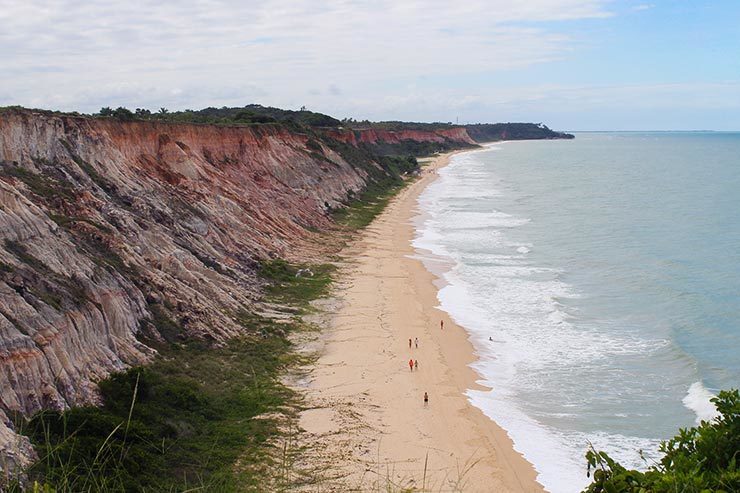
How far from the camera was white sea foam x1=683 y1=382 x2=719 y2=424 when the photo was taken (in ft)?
68.8

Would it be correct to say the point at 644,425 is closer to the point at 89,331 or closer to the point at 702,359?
the point at 702,359

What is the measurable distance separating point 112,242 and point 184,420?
28.7 ft

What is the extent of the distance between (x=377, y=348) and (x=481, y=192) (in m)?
62.1

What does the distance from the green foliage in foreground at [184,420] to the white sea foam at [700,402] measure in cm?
1172

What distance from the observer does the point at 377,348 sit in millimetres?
26688

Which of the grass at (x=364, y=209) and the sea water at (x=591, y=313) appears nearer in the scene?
the sea water at (x=591, y=313)

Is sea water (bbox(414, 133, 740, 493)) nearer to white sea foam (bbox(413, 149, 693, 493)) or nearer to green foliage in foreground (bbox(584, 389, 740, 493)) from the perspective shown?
white sea foam (bbox(413, 149, 693, 493))

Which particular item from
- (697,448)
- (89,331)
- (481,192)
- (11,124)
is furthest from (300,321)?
(481,192)

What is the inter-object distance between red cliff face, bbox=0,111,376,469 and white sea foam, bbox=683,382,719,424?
48.6 feet

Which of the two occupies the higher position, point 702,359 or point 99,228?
point 99,228

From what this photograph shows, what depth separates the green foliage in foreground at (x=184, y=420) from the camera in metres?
13.6

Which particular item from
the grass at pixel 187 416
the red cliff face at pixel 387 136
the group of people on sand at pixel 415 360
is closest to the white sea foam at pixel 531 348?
the group of people on sand at pixel 415 360

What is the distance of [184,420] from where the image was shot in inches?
712

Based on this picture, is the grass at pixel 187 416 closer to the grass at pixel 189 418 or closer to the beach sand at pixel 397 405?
the grass at pixel 189 418
